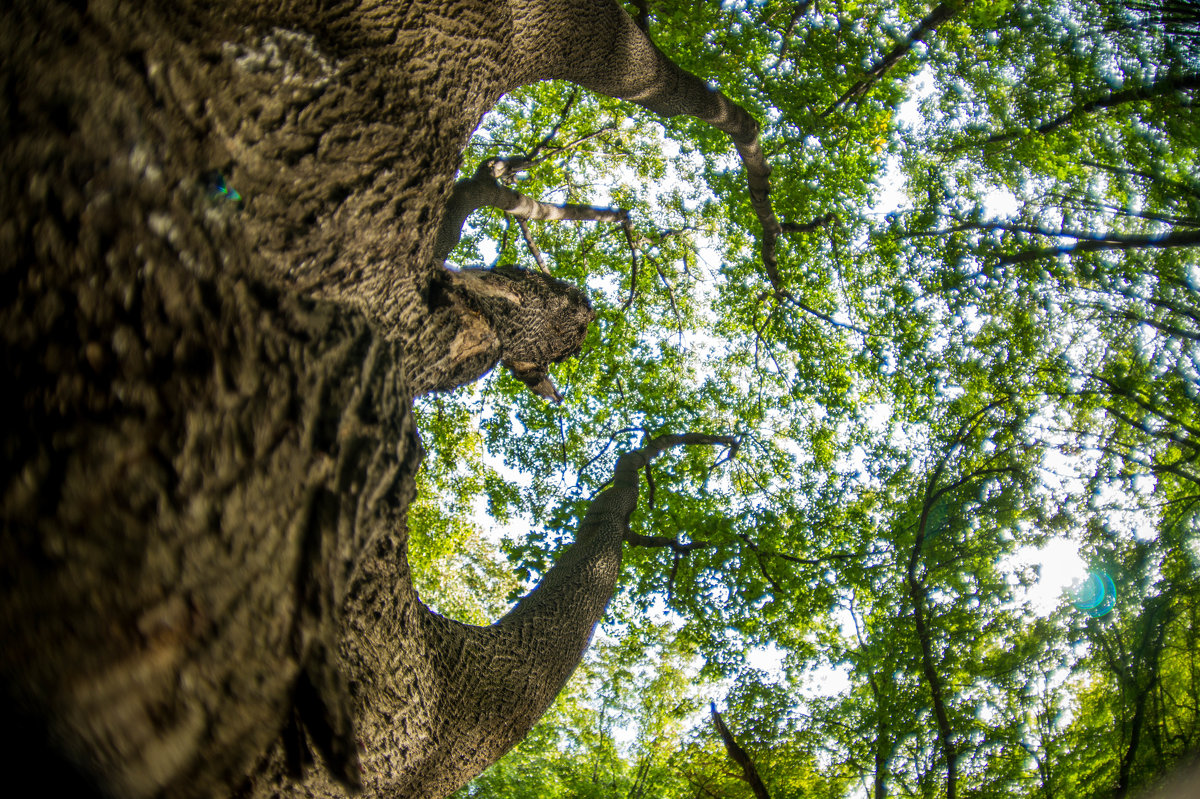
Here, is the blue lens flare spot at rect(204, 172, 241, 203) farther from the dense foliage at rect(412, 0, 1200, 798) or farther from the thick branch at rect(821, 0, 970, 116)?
the thick branch at rect(821, 0, 970, 116)

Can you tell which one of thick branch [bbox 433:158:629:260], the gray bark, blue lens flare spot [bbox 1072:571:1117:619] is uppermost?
thick branch [bbox 433:158:629:260]

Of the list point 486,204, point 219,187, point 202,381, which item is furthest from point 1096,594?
point 219,187

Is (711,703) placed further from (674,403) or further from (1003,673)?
(674,403)

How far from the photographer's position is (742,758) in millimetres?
8000

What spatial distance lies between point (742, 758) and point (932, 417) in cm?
568

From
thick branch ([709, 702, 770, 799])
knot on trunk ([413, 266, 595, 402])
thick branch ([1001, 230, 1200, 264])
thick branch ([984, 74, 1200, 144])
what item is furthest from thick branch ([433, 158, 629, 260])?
thick branch ([709, 702, 770, 799])

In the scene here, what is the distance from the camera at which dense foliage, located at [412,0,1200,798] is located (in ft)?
19.8

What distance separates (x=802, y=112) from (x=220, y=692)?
788cm

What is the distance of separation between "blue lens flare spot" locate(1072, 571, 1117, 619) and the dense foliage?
24 mm

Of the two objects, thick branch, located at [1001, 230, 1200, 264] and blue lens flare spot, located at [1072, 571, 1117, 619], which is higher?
thick branch, located at [1001, 230, 1200, 264]

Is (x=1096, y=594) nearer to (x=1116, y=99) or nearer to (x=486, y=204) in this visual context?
(x=1116, y=99)

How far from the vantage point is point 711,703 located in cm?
877

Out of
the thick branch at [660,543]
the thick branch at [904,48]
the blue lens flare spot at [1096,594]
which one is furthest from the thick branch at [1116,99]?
the thick branch at [660,543]

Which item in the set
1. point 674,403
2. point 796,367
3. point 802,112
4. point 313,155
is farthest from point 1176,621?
point 313,155
